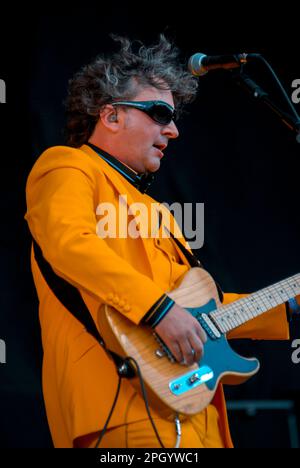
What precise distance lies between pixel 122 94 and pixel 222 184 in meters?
1.13

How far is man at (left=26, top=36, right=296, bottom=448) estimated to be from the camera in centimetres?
236

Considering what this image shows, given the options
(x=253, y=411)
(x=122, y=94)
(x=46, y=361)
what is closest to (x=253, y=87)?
(x=122, y=94)

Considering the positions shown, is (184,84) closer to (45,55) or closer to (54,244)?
(45,55)

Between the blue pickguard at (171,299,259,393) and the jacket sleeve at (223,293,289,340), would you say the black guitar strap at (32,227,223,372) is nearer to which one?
the blue pickguard at (171,299,259,393)

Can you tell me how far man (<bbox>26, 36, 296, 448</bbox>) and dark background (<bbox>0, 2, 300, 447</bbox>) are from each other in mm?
546

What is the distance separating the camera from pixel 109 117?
3.16m

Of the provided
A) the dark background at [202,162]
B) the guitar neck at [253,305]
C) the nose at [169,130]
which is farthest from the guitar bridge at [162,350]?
the dark background at [202,162]

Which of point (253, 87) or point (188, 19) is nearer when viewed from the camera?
point (253, 87)

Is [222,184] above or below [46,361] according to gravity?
above

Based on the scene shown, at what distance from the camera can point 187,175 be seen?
405 centimetres

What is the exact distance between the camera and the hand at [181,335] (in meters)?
2.35

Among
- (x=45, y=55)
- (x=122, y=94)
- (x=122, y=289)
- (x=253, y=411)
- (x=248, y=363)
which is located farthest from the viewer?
(x=45, y=55)

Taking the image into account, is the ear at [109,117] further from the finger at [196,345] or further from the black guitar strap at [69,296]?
the finger at [196,345]

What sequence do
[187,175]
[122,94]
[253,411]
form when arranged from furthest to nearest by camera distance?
1. [187,175]
2. [253,411]
3. [122,94]
